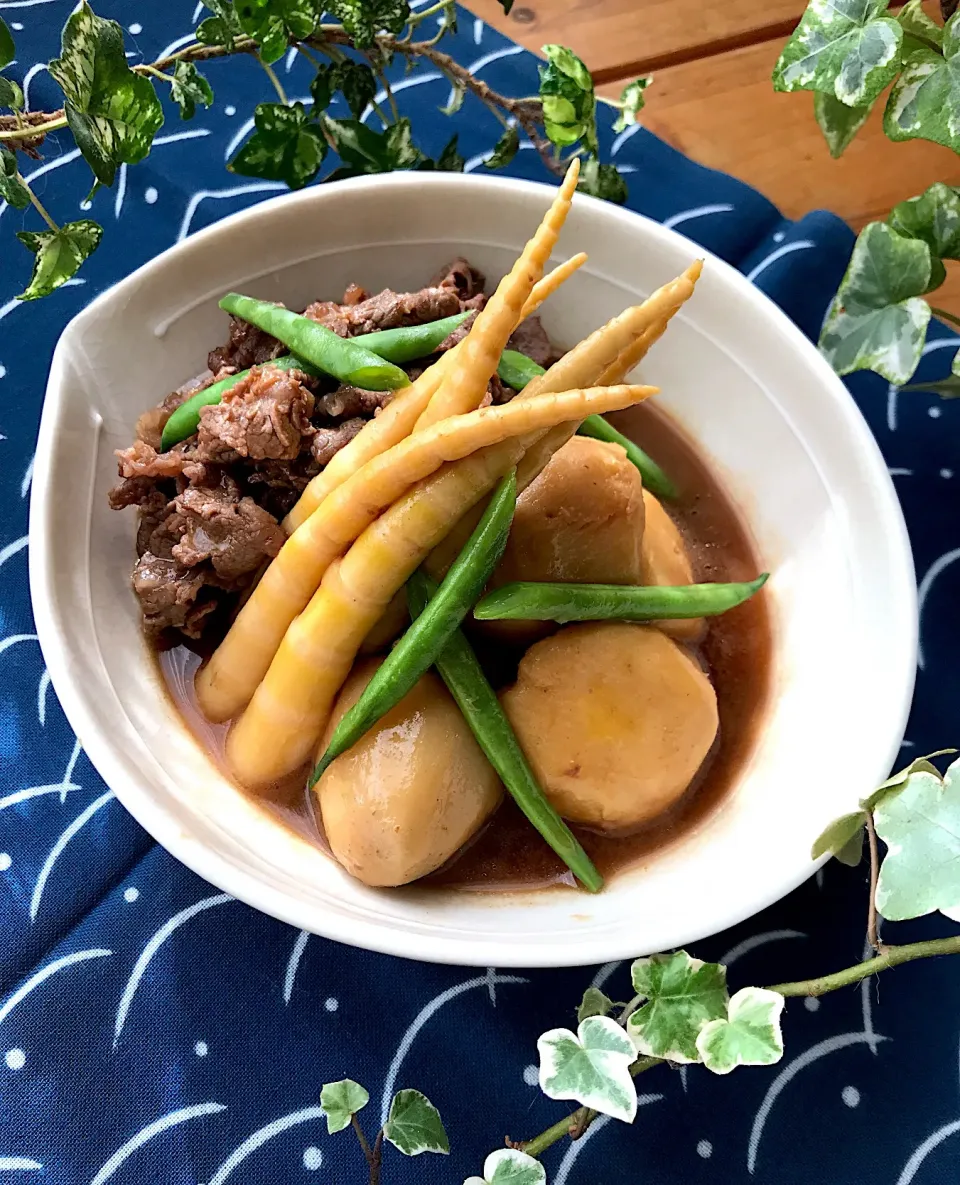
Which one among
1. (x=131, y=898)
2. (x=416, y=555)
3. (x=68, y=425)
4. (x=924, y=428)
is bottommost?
(x=131, y=898)

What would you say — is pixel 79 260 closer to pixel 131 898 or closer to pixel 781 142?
pixel 131 898

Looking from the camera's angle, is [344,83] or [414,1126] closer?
[414,1126]

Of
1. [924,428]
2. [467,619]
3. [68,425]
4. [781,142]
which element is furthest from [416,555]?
[781,142]

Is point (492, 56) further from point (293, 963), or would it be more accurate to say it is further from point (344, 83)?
point (293, 963)

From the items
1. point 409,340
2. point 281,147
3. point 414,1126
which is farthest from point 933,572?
point 281,147

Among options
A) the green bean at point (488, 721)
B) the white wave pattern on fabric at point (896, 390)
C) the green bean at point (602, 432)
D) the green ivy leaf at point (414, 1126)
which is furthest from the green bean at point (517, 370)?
the green ivy leaf at point (414, 1126)

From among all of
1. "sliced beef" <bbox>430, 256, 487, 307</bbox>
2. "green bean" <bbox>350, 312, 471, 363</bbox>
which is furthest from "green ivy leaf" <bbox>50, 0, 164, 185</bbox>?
"sliced beef" <bbox>430, 256, 487, 307</bbox>
